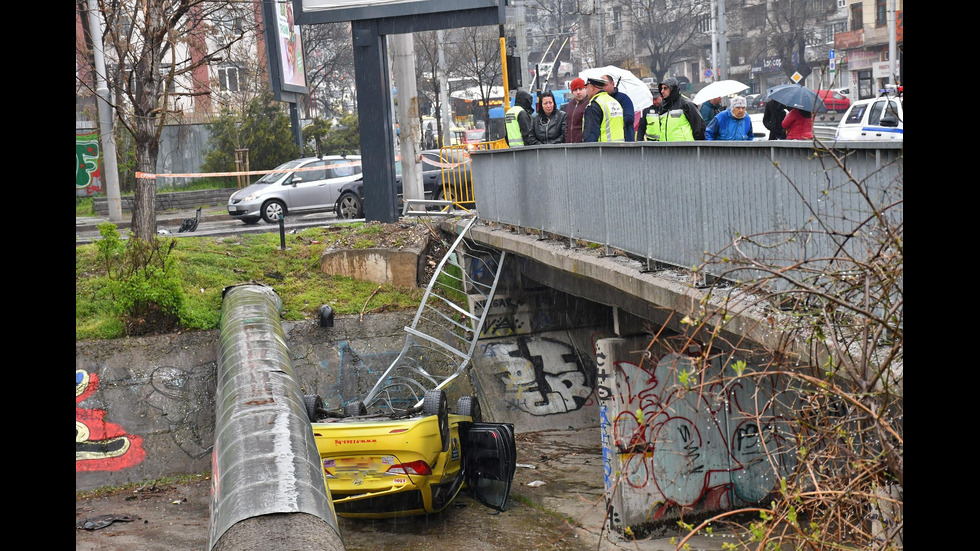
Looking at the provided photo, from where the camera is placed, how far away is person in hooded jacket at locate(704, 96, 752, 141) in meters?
10.9

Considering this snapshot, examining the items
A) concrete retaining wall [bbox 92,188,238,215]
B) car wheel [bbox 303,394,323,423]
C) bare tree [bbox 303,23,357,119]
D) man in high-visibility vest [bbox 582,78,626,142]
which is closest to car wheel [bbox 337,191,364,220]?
concrete retaining wall [bbox 92,188,238,215]

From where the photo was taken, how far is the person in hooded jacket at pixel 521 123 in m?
14.1

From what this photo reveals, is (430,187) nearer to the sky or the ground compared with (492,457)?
nearer to the sky

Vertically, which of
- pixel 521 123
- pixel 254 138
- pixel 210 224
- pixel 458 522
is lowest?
pixel 458 522

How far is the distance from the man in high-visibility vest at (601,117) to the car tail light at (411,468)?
13.6 feet

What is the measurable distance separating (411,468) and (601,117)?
4541mm

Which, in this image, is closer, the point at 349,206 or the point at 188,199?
the point at 349,206

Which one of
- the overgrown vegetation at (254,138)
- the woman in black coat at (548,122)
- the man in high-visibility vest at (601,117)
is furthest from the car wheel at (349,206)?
the man in high-visibility vest at (601,117)

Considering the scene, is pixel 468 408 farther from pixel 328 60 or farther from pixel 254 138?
pixel 328 60

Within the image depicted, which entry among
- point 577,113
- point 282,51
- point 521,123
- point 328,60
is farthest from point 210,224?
point 328,60

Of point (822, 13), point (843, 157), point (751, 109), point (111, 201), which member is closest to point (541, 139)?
point (843, 157)

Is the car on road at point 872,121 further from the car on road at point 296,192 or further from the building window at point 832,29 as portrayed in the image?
the building window at point 832,29

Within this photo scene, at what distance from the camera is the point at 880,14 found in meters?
54.4
